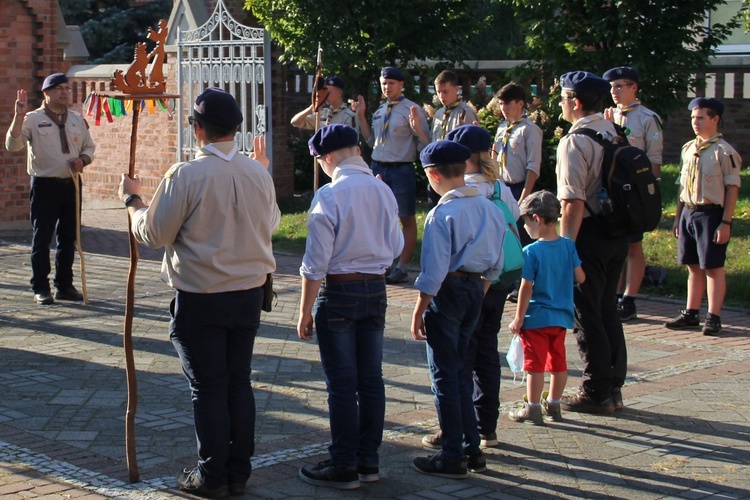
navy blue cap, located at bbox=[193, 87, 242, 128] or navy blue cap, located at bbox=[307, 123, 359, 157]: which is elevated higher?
navy blue cap, located at bbox=[193, 87, 242, 128]

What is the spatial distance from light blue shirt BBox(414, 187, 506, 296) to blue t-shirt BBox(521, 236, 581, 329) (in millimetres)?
836

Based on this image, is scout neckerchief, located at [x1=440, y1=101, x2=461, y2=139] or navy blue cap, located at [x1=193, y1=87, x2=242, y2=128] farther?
scout neckerchief, located at [x1=440, y1=101, x2=461, y2=139]

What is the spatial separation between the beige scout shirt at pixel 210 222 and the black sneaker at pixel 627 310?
5.26 meters

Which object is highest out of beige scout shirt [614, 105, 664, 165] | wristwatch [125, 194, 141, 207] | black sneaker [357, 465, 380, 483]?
beige scout shirt [614, 105, 664, 165]

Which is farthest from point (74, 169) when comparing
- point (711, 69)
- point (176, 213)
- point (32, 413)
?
point (711, 69)

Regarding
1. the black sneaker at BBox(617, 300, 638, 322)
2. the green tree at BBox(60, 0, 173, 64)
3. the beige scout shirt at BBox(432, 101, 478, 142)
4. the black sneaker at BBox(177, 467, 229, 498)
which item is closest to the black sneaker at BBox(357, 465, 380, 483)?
the black sneaker at BBox(177, 467, 229, 498)

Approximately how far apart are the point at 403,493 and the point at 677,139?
1444 cm

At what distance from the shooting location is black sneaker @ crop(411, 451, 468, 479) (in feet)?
Answer: 18.4

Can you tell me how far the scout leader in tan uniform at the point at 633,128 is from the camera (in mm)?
9289

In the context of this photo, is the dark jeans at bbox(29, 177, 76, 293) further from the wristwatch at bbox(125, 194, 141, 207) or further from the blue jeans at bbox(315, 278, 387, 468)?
the blue jeans at bbox(315, 278, 387, 468)

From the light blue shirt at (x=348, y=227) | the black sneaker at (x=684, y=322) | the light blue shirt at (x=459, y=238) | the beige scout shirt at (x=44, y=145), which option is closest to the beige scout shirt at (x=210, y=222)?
the light blue shirt at (x=348, y=227)

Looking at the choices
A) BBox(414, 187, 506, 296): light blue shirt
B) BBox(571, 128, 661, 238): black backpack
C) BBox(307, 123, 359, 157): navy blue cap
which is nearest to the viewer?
BBox(414, 187, 506, 296): light blue shirt

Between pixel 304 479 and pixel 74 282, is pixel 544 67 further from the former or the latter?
pixel 304 479

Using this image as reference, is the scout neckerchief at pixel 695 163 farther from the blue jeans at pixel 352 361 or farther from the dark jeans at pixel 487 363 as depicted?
the blue jeans at pixel 352 361
